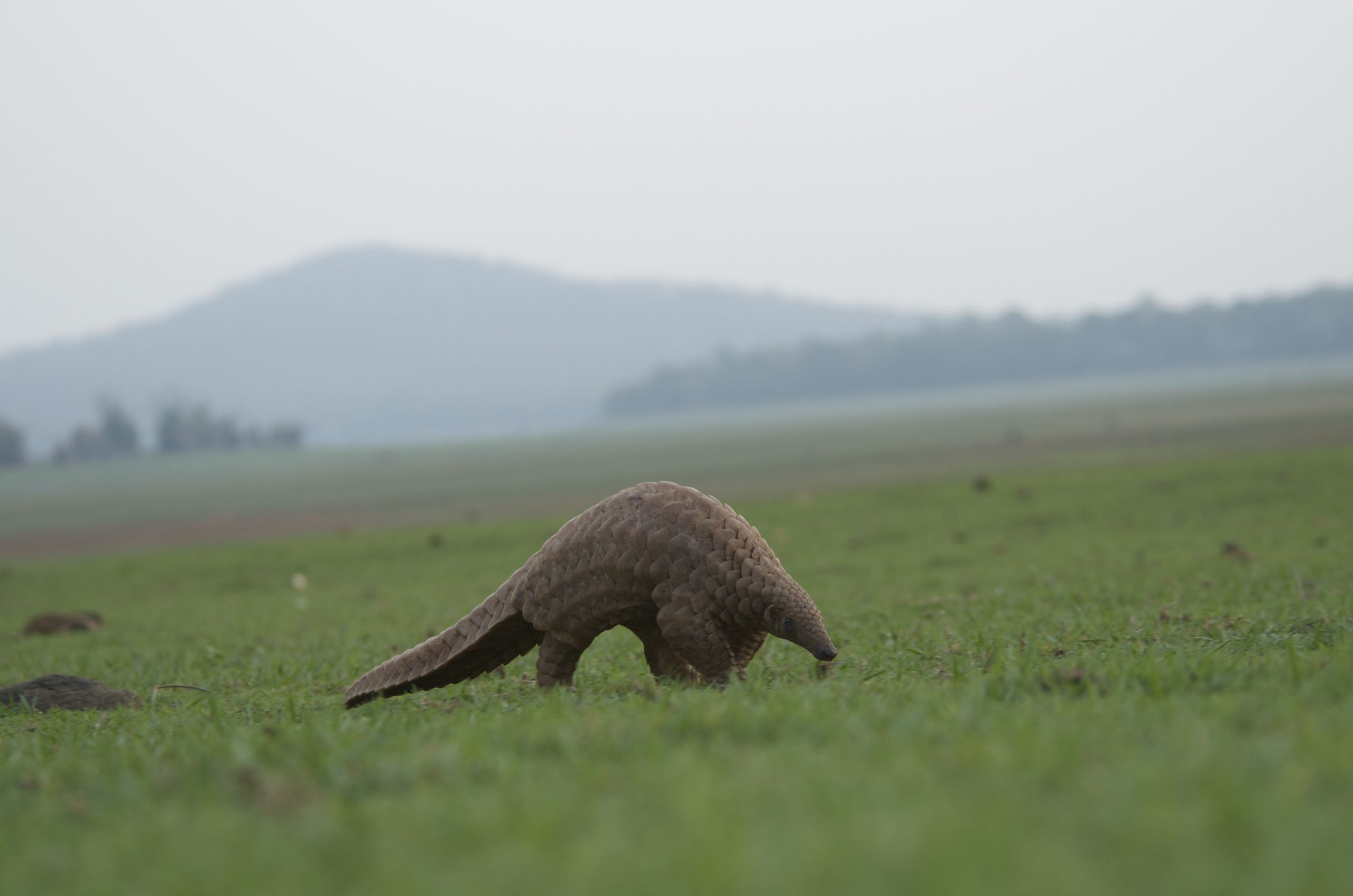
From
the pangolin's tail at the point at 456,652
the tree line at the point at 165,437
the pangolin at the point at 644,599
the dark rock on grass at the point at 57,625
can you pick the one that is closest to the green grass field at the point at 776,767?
the pangolin's tail at the point at 456,652

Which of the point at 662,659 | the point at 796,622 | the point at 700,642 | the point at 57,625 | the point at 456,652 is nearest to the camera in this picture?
the point at 700,642

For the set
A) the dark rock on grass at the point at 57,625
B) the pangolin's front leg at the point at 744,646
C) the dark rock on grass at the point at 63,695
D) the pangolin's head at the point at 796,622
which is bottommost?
the dark rock on grass at the point at 57,625

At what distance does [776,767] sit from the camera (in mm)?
4465

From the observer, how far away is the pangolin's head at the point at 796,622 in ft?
24.1

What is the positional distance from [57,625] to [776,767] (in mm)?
14565

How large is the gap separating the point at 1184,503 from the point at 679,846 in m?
22.6

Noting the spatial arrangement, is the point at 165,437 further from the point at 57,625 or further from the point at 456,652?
the point at 456,652

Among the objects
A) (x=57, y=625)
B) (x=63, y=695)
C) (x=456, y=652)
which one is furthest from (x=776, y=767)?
(x=57, y=625)

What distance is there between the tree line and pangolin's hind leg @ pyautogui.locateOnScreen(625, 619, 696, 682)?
464 ft

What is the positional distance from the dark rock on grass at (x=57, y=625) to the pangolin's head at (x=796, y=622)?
12.1 m

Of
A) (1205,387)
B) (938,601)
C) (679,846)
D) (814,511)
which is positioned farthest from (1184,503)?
(1205,387)

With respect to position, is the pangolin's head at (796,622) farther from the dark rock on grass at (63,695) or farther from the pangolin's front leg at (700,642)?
the dark rock on grass at (63,695)

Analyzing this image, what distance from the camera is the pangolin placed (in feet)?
23.8

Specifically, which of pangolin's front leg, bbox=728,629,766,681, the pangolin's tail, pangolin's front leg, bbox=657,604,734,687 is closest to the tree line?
the pangolin's tail
